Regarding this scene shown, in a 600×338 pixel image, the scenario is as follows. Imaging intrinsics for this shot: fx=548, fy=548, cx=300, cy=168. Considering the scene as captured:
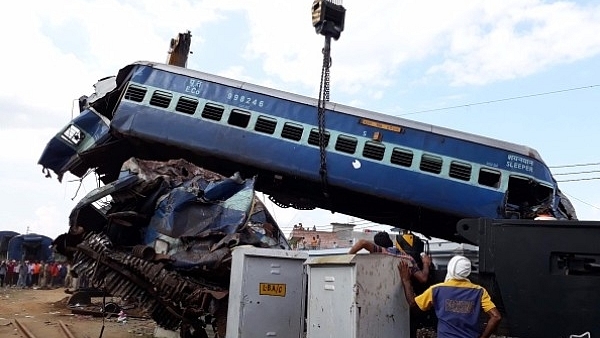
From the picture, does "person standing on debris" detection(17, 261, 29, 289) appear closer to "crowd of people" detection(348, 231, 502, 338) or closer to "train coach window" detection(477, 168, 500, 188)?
"train coach window" detection(477, 168, 500, 188)

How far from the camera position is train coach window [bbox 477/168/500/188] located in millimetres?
10242

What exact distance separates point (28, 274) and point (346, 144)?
22353mm

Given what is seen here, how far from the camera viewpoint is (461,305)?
12.3ft

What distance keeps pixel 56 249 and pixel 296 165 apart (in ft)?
15.1

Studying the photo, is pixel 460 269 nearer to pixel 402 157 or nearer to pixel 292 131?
pixel 402 157

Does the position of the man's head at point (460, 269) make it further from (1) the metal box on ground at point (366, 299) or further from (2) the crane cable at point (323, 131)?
(2) the crane cable at point (323, 131)

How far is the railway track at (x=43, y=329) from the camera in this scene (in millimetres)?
→ 10780

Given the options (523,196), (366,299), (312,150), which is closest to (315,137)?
(312,150)

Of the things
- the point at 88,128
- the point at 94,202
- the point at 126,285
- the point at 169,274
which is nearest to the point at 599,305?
the point at 169,274

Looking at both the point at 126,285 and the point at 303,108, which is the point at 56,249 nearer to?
the point at 126,285

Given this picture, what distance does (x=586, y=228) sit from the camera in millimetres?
3830

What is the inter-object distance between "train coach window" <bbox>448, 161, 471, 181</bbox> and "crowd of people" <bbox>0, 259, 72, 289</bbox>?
21.6m

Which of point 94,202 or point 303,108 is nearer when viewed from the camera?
point 94,202

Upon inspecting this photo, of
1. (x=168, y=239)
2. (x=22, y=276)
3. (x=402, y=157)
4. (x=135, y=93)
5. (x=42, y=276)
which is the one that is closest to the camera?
(x=168, y=239)
